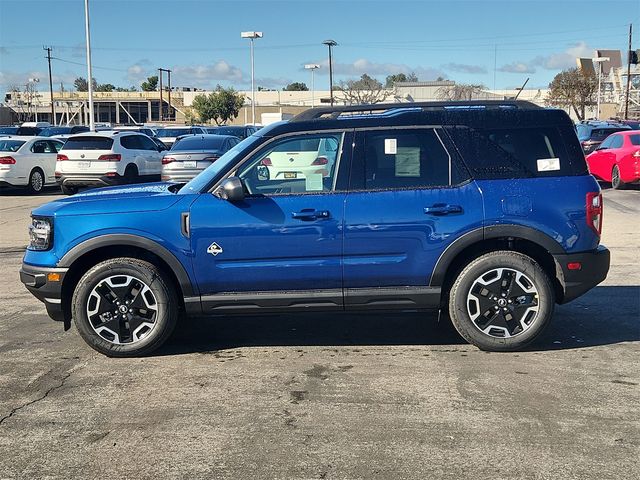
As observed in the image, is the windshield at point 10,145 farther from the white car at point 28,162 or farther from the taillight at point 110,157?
the taillight at point 110,157

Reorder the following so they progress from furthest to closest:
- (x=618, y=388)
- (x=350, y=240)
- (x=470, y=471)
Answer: (x=350, y=240), (x=618, y=388), (x=470, y=471)

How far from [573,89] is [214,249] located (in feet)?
190

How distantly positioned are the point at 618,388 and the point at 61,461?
11.9ft

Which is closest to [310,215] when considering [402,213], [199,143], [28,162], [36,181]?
[402,213]

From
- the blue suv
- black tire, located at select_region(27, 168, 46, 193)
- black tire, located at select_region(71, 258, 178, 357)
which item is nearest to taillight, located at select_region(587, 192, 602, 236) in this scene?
the blue suv

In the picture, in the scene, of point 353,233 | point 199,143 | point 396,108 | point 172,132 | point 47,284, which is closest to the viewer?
point 353,233

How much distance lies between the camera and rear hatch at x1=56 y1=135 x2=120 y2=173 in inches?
680

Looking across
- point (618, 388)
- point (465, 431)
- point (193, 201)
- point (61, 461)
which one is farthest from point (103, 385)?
point (618, 388)

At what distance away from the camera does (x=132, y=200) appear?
533 cm

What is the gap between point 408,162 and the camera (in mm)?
5363

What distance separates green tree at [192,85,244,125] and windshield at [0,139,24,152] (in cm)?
5955

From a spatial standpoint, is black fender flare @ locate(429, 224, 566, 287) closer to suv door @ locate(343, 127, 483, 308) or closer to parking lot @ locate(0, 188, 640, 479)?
suv door @ locate(343, 127, 483, 308)

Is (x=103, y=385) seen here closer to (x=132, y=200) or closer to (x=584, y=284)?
(x=132, y=200)

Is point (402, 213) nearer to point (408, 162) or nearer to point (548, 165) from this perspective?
point (408, 162)
